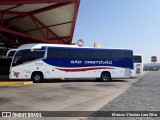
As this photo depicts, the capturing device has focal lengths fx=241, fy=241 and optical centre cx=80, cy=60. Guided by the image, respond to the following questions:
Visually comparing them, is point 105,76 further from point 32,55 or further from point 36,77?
point 32,55

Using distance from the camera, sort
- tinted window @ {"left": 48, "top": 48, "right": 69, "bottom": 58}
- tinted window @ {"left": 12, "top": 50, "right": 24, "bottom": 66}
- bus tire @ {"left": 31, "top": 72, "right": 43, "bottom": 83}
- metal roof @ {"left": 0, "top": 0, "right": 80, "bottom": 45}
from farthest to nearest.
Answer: tinted window @ {"left": 48, "top": 48, "right": 69, "bottom": 58} < bus tire @ {"left": 31, "top": 72, "right": 43, "bottom": 83} < metal roof @ {"left": 0, "top": 0, "right": 80, "bottom": 45} < tinted window @ {"left": 12, "top": 50, "right": 24, "bottom": 66}

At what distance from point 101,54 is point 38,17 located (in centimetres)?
718

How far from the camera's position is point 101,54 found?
787 inches

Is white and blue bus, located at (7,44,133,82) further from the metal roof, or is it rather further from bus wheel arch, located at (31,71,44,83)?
the metal roof

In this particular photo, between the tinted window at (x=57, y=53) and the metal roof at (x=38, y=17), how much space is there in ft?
11.0

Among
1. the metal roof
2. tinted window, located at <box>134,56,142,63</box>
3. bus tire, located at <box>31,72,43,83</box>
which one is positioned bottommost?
bus tire, located at <box>31,72,43,83</box>

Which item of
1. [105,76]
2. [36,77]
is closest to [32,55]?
[36,77]

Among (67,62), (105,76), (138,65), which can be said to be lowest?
(105,76)

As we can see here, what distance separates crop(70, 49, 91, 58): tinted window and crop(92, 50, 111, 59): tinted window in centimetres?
44

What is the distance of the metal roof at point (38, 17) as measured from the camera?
715 inches

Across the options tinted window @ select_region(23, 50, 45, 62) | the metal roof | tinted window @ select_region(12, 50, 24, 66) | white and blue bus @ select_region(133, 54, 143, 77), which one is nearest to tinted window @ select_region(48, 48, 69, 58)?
tinted window @ select_region(23, 50, 45, 62)

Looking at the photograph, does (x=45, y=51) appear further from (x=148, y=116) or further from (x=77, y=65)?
(x=148, y=116)

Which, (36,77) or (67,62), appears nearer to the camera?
(36,77)

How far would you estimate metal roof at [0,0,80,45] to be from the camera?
59.6 feet
